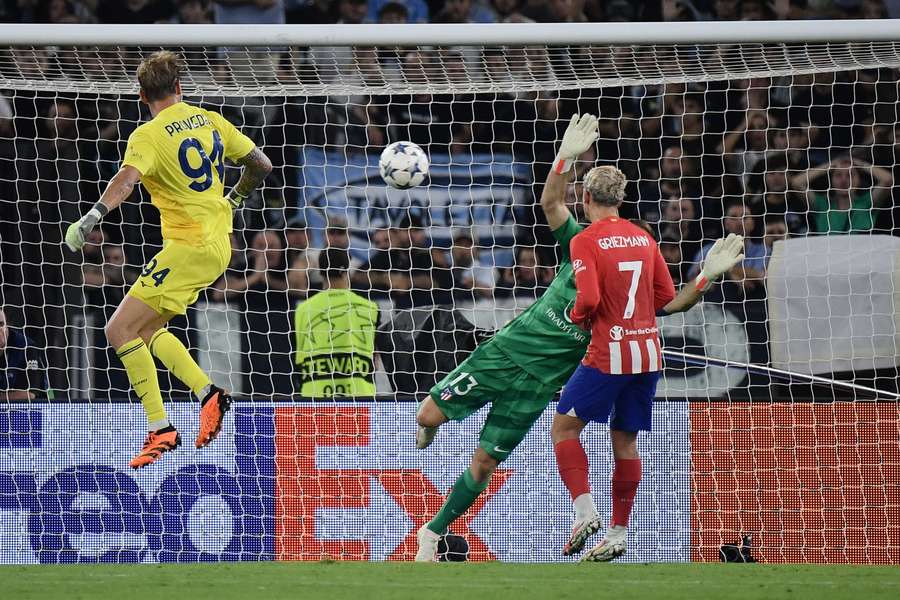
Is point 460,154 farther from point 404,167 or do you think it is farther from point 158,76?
point 158,76

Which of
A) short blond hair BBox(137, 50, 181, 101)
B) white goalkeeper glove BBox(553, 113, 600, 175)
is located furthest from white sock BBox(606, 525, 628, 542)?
short blond hair BBox(137, 50, 181, 101)

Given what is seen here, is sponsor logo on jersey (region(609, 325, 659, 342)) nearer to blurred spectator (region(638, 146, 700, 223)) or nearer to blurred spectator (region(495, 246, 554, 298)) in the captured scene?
blurred spectator (region(495, 246, 554, 298))

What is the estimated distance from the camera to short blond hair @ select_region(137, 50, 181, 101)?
6.78 meters

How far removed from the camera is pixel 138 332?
22.8ft

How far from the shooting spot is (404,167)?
7.64 meters

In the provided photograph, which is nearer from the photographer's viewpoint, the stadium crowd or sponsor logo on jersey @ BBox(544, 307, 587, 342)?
sponsor logo on jersey @ BBox(544, 307, 587, 342)

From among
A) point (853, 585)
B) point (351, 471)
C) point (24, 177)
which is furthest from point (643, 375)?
point (24, 177)

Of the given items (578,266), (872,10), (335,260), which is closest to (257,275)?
(335,260)

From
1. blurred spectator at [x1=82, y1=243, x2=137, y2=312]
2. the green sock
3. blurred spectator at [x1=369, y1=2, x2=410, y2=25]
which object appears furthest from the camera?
blurred spectator at [x1=369, y1=2, x2=410, y2=25]

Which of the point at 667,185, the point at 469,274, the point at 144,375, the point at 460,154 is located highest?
the point at 460,154

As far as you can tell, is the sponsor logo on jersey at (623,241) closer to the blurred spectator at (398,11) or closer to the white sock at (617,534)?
the white sock at (617,534)

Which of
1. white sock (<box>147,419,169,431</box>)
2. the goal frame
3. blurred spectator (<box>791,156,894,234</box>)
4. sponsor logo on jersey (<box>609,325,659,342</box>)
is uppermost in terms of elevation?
the goal frame

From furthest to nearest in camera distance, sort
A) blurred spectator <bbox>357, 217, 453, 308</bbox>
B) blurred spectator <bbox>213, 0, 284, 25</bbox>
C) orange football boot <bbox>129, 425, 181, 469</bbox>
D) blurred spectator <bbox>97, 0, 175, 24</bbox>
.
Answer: blurred spectator <bbox>213, 0, 284, 25</bbox>
blurred spectator <bbox>97, 0, 175, 24</bbox>
blurred spectator <bbox>357, 217, 453, 308</bbox>
orange football boot <bbox>129, 425, 181, 469</bbox>

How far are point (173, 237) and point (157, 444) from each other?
108cm
